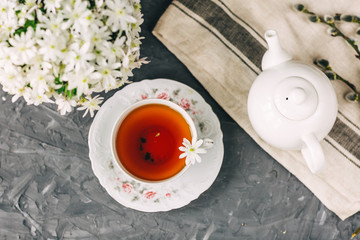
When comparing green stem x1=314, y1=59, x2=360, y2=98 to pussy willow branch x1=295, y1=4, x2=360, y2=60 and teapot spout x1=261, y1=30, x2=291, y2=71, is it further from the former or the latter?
teapot spout x1=261, y1=30, x2=291, y2=71

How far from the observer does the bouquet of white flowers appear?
616 mm

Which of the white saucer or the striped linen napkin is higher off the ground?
the striped linen napkin

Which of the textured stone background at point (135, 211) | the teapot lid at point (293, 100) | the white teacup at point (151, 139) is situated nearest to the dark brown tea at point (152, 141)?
the white teacup at point (151, 139)

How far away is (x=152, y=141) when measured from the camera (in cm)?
93

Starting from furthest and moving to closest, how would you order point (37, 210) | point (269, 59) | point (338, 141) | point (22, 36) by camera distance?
point (37, 210), point (338, 141), point (269, 59), point (22, 36)

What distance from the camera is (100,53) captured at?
65 cm

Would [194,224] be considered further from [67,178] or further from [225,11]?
[225,11]

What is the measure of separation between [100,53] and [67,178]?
18.6 inches

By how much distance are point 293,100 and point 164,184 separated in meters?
0.38

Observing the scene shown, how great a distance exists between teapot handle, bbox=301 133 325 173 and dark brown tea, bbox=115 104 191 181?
269 mm

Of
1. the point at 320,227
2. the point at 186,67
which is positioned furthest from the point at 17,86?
the point at 320,227

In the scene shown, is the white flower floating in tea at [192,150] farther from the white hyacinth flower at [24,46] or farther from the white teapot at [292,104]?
the white hyacinth flower at [24,46]

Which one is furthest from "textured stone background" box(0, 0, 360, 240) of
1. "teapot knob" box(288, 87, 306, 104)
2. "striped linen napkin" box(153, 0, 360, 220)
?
"teapot knob" box(288, 87, 306, 104)

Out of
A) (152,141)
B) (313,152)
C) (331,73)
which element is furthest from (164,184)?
(331,73)
